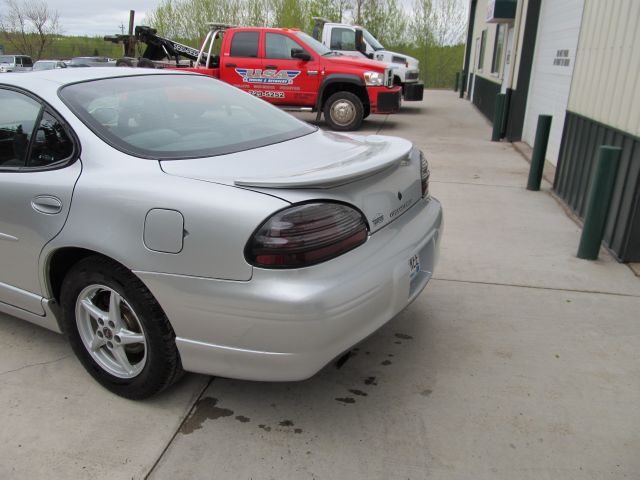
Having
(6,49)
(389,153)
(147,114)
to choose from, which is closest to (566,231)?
(389,153)

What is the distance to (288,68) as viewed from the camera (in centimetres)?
1145

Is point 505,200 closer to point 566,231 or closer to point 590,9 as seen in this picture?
point 566,231

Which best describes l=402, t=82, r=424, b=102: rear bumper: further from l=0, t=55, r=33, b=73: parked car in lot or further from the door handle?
l=0, t=55, r=33, b=73: parked car in lot

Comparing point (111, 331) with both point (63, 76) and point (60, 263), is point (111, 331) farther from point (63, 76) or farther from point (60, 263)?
point (63, 76)

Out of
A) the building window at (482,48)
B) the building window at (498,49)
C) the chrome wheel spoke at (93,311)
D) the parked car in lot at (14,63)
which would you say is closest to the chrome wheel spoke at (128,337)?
the chrome wheel spoke at (93,311)

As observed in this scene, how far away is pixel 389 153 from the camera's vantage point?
2.84 meters

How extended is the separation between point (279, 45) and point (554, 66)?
5.62 metres

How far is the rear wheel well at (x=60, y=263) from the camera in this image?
259 cm

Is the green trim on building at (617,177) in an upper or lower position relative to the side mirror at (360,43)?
lower

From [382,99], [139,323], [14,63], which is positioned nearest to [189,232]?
[139,323]

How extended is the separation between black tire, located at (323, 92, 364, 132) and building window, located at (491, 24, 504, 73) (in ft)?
14.8

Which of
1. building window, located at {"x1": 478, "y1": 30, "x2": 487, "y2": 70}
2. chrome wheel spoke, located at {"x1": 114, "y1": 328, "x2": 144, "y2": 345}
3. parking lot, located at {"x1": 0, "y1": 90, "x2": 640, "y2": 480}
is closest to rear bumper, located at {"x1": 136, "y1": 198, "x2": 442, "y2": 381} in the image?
chrome wheel spoke, located at {"x1": 114, "y1": 328, "x2": 144, "y2": 345}

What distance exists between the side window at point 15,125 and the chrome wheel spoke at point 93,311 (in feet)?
2.71

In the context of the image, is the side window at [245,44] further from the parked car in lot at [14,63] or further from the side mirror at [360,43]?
the parked car in lot at [14,63]
